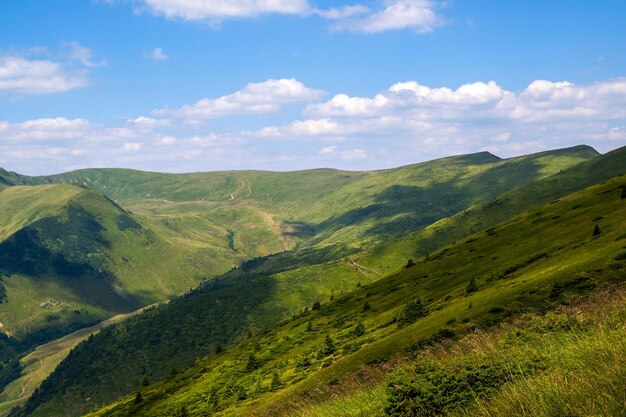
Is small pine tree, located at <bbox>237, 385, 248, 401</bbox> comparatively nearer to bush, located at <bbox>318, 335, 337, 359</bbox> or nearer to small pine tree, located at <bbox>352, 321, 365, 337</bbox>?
bush, located at <bbox>318, 335, 337, 359</bbox>

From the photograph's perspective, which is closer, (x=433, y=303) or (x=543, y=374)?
(x=543, y=374)

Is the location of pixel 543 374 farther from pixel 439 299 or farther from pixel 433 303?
pixel 439 299

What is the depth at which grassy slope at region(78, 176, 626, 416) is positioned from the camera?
60250 mm

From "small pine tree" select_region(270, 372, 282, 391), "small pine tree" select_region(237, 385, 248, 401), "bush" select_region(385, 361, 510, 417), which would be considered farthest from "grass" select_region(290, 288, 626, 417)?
"small pine tree" select_region(237, 385, 248, 401)

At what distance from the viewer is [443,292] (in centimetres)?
11400

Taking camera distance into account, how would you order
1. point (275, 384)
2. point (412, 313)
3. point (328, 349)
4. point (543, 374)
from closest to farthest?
point (543, 374) < point (275, 384) < point (412, 313) < point (328, 349)

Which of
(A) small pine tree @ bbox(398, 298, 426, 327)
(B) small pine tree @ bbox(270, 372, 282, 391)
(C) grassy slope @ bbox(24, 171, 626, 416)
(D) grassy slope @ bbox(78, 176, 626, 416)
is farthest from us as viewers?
(A) small pine tree @ bbox(398, 298, 426, 327)

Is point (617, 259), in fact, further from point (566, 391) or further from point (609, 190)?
point (609, 190)

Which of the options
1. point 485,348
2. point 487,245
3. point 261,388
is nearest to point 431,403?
point 485,348

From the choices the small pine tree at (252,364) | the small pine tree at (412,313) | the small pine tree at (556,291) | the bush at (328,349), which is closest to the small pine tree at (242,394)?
the bush at (328,349)

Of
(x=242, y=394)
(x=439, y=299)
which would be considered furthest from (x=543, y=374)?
(x=439, y=299)

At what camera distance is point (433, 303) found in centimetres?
10106

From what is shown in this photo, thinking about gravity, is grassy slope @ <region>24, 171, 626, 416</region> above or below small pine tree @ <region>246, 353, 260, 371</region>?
above

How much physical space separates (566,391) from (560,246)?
96.8 meters
